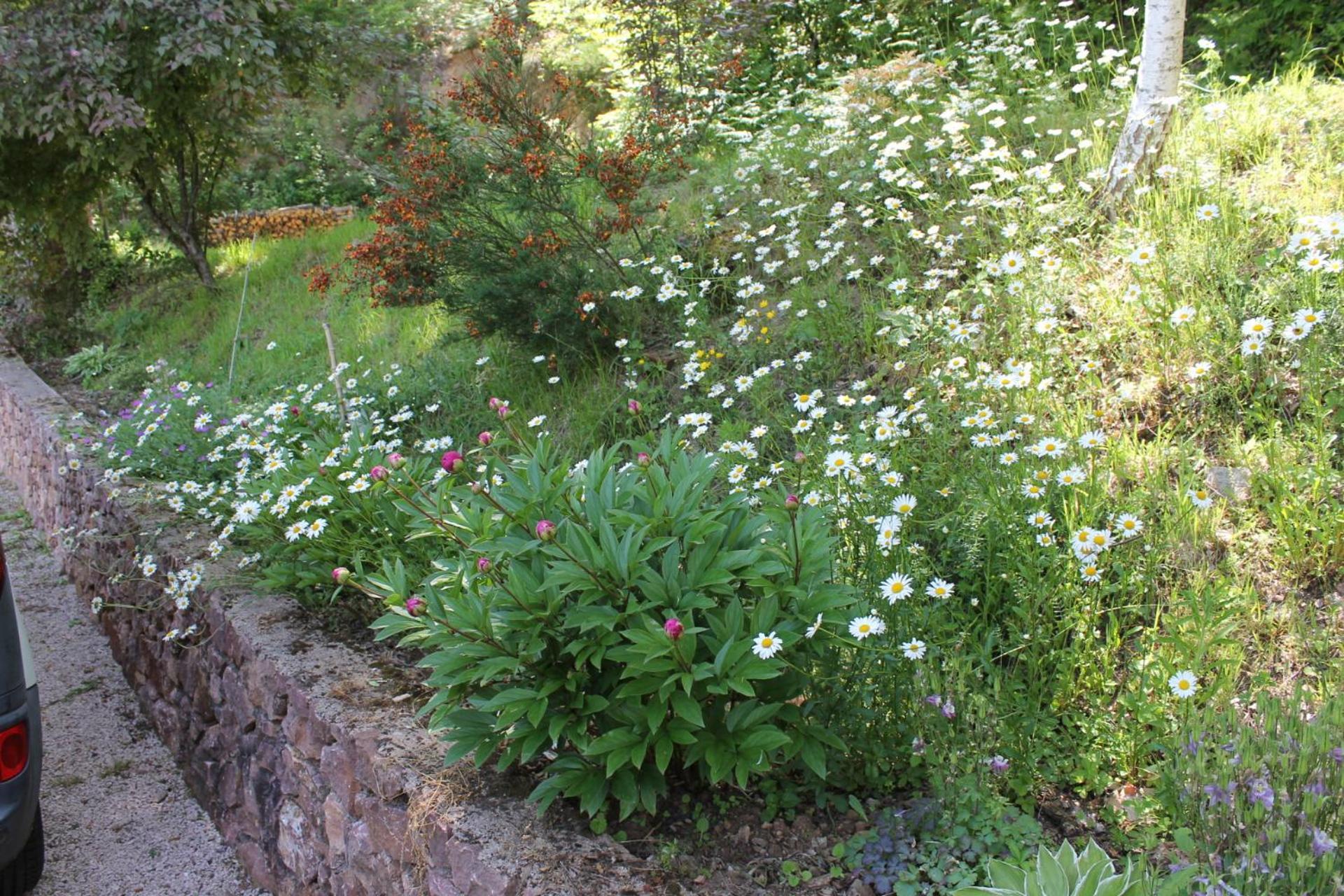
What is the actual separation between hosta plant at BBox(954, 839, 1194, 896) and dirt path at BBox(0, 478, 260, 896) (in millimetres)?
2724

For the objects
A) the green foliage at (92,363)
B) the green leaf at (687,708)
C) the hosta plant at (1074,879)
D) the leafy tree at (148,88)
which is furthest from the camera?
the green foliage at (92,363)

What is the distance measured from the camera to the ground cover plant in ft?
7.27

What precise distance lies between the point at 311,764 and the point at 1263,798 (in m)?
2.54

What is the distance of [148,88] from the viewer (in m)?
7.65

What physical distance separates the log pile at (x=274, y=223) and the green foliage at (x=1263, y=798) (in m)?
10.6

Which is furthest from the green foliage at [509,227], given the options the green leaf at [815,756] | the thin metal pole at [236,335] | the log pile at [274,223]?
the log pile at [274,223]

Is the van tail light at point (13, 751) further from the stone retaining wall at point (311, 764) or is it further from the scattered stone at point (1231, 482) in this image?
the scattered stone at point (1231, 482)

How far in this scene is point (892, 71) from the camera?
21.4 ft

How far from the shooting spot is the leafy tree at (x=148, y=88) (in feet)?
23.8

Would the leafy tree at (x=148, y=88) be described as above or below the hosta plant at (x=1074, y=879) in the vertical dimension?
above

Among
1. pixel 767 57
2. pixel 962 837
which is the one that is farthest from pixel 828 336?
pixel 767 57

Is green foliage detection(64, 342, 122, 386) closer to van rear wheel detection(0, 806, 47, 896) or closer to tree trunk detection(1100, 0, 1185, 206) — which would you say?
van rear wheel detection(0, 806, 47, 896)

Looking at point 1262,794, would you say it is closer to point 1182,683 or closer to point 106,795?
point 1182,683

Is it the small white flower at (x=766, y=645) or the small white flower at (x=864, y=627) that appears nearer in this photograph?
the small white flower at (x=766, y=645)
